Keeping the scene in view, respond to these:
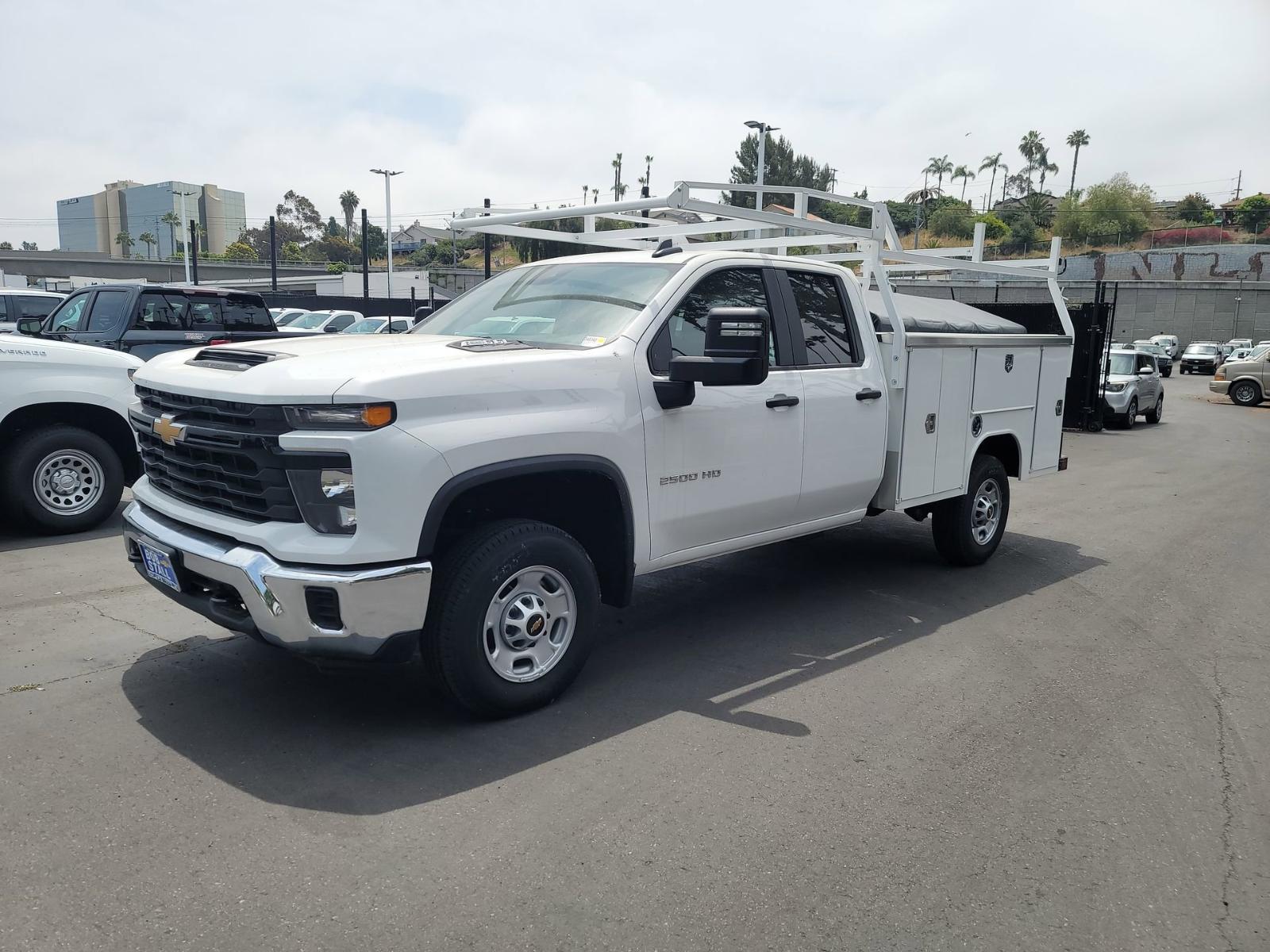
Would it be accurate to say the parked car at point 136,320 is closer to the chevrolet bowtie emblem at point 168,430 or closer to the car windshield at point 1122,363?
the chevrolet bowtie emblem at point 168,430

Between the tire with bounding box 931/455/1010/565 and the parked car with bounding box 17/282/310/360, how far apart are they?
6811mm

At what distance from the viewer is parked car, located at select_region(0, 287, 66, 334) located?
14.3m

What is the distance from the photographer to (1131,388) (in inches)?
752

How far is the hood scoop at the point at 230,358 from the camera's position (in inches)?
159

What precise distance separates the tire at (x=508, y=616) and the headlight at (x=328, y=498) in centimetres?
50

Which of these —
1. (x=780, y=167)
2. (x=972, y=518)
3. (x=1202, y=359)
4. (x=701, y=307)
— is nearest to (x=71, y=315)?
(x=701, y=307)

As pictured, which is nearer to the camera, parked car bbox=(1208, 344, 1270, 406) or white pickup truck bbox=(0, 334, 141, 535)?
white pickup truck bbox=(0, 334, 141, 535)

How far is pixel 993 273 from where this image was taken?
303 inches

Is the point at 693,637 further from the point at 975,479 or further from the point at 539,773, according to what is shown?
the point at 975,479

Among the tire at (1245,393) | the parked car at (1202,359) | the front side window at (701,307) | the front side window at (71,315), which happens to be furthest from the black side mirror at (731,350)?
the parked car at (1202,359)

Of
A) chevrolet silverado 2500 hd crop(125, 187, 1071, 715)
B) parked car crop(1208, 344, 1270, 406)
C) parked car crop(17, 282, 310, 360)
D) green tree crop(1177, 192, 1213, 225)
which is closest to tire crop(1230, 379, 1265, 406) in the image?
parked car crop(1208, 344, 1270, 406)

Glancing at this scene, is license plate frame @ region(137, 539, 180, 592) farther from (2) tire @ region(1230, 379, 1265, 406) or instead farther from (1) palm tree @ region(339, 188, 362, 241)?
(1) palm tree @ region(339, 188, 362, 241)

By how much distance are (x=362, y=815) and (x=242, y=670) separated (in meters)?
1.64

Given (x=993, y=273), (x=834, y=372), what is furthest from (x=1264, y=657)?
(x=993, y=273)
